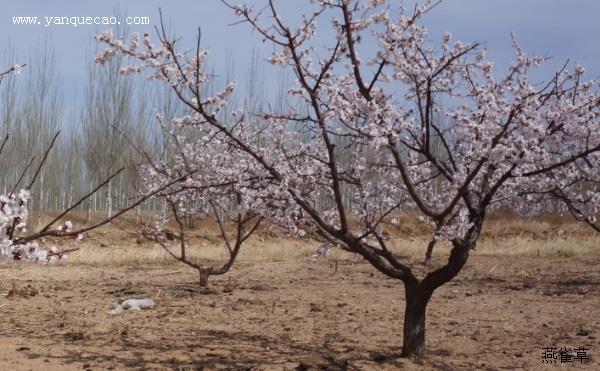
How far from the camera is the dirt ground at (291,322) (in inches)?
200

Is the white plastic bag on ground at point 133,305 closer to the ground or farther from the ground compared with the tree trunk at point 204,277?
closer to the ground

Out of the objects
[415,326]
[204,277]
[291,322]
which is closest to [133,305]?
[204,277]

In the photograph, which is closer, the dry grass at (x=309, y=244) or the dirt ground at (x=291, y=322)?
the dirt ground at (x=291, y=322)

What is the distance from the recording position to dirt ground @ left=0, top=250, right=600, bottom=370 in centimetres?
507

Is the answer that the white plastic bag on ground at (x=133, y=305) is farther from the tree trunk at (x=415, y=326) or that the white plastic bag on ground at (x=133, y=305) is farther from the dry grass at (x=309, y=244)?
the tree trunk at (x=415, y=326)

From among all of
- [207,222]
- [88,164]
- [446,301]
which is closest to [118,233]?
[207,222]

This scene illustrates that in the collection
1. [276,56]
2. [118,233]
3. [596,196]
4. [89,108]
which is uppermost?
[89,108]

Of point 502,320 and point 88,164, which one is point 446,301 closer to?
point 502,320

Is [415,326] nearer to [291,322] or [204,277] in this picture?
[291,322]

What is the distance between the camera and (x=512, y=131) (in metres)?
4.33

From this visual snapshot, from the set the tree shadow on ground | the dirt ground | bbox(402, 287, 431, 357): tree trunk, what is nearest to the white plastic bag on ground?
the dirt ground

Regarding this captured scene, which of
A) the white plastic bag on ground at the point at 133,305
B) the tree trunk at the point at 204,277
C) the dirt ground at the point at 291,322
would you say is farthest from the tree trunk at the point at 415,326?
the tree trunk at the point at 204,277

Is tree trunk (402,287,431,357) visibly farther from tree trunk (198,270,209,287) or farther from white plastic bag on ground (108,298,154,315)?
tree trunk (198,270,209,287)

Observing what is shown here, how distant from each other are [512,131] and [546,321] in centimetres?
309
